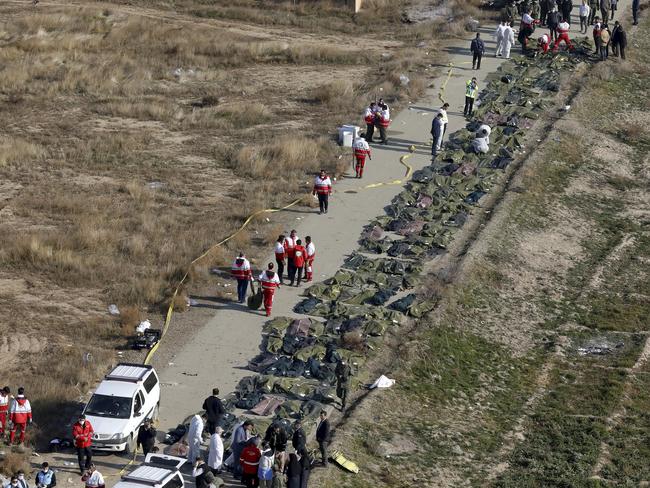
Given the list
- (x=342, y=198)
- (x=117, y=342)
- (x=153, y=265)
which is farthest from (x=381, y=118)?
(x=117, y=342)

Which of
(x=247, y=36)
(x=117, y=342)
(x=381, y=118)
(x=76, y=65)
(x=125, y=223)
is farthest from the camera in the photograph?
(x=247, y=36)

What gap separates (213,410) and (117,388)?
1.84 metres

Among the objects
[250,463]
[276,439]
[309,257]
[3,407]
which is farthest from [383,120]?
[250,463]

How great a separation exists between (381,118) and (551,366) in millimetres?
12990

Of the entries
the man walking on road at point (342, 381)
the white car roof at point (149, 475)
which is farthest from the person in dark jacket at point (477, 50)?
the white car roof at point (149, 475)

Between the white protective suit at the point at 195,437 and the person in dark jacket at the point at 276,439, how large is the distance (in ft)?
3.90

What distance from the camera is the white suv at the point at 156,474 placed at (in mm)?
21188

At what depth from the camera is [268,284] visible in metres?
29.0

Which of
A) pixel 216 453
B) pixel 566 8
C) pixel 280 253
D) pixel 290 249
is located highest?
pixel 566 8

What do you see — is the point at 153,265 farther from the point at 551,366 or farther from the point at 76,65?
the point at 76,65

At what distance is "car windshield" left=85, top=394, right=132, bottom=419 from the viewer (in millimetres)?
A: 23750

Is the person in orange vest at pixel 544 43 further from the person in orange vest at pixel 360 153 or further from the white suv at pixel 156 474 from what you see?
the white suv at pixel 156 474

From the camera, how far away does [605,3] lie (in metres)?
52.1

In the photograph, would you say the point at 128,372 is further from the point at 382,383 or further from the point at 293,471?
the point at 382,383
